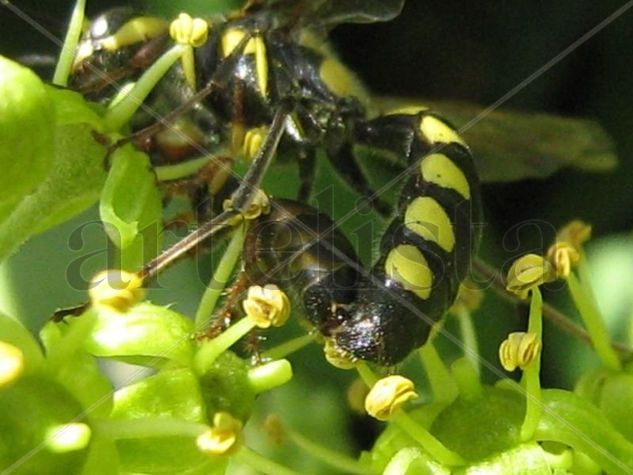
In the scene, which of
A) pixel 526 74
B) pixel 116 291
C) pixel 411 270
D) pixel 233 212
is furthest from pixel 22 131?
pixel 526 74

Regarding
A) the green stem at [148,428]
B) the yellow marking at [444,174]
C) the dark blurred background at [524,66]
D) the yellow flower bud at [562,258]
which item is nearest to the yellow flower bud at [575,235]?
the yellow flower bud at [562,258]

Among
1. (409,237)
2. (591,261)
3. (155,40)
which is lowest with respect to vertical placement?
(591,261)

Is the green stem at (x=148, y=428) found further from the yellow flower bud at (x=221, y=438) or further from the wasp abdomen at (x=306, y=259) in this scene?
the wasp abdomen at (x=306, y=259)

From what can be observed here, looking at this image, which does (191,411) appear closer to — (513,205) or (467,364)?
(467,364)

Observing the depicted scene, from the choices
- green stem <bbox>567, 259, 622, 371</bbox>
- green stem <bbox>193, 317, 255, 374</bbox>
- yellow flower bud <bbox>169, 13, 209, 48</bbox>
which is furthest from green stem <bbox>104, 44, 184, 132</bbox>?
green stem <bbox>567, 259, 622, 371</bbox>

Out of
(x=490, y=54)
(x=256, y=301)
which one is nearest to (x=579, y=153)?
(x=490, y=54)
